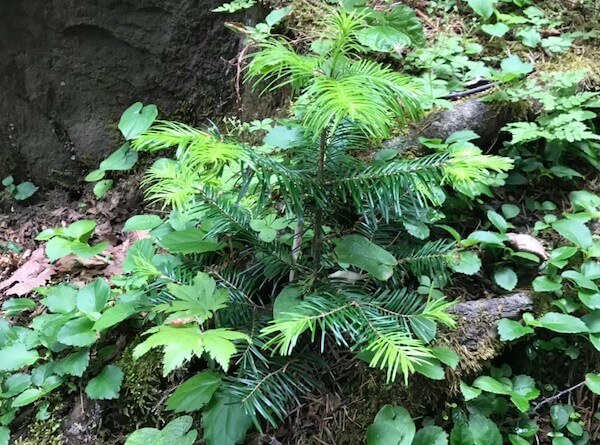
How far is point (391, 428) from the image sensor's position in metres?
1.47

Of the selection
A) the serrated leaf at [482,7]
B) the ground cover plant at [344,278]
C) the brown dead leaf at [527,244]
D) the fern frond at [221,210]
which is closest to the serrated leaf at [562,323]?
the ground cover plant at [344,278]

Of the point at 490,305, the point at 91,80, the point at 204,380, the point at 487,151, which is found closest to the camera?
the point at 204,380

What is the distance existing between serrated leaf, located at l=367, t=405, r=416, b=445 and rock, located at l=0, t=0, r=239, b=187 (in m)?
2.00

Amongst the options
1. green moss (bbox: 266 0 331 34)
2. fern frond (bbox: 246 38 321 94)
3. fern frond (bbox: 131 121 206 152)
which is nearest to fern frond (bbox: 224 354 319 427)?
fern frond (bbox: 131 121 206 152)

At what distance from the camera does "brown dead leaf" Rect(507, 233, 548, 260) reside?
1.79 meters

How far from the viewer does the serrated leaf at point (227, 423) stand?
1.44m

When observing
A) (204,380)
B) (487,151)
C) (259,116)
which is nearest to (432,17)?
(487,151)

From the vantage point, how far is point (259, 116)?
2.65 meters

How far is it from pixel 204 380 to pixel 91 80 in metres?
2.25

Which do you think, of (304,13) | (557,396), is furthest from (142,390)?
(304,13)

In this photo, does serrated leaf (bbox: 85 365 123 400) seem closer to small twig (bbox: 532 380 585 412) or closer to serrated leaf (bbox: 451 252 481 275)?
serrated leaf (bbox: 451 252 481 275)

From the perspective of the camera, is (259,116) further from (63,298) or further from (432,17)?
(63,298)

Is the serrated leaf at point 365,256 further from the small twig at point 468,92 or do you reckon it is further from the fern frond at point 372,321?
the small twig at point 468,92

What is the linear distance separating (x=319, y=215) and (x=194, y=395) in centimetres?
65
